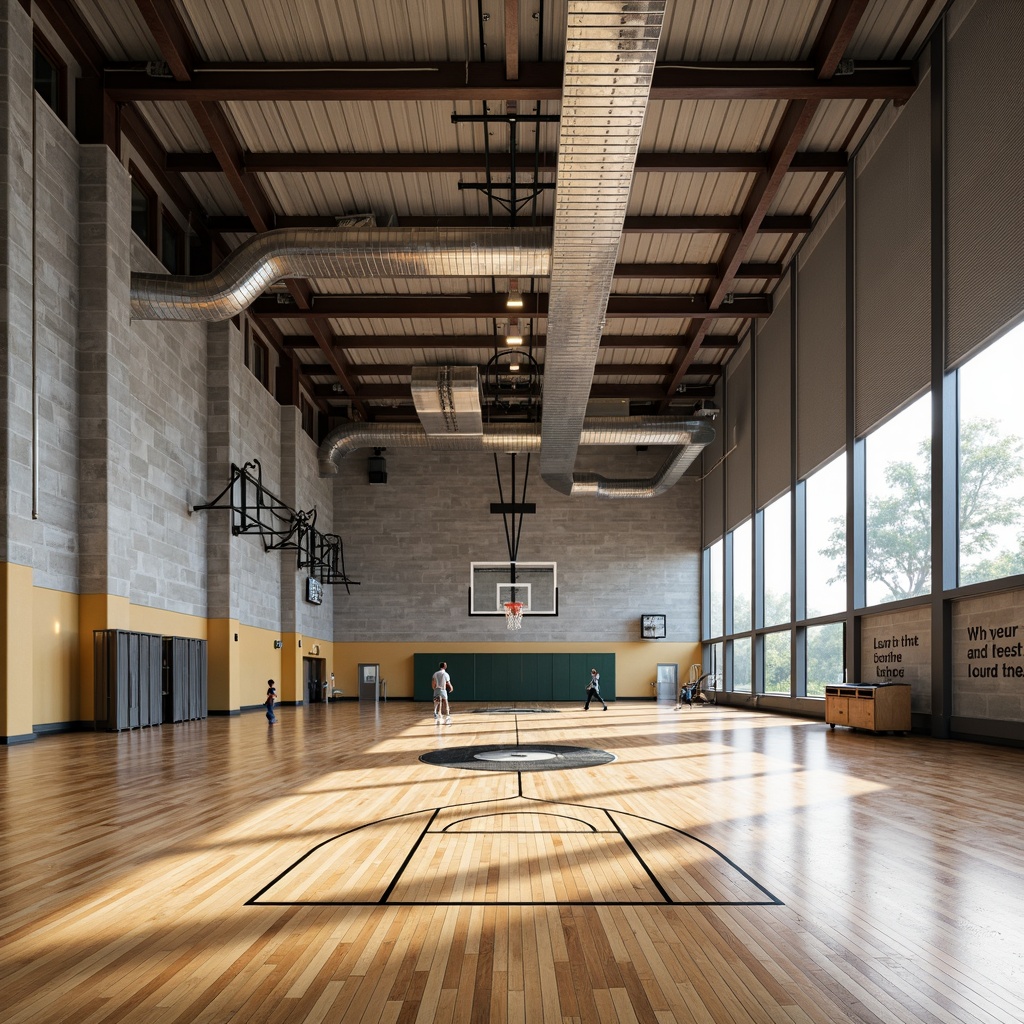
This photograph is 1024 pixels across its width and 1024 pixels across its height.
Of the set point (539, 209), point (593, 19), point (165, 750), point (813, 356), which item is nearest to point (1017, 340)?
point (593, 19)

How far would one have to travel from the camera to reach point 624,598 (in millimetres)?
36969

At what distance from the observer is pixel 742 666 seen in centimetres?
3083

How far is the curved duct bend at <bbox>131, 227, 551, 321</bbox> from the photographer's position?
17297 mm

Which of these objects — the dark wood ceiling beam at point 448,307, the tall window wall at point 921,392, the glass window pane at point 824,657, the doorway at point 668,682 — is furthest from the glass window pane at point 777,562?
the doorway at point 668,682

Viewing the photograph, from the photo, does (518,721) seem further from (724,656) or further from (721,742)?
(724,656)

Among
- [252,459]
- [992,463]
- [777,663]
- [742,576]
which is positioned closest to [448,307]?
[252,459]

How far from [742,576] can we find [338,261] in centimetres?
1801

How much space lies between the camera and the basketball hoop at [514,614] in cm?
3419

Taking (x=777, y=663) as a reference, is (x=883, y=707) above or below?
above

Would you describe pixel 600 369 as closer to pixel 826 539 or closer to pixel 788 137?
pixel 826 539

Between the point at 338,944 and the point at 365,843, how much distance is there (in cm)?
250

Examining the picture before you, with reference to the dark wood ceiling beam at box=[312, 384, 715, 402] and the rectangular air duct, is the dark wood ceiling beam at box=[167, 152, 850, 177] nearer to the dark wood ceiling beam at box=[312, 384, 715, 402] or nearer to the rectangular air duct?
the rectangular air duct

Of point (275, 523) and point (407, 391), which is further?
point (407, 391)

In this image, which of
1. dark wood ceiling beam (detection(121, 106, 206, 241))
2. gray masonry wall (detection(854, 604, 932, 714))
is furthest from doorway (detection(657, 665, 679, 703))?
dark wood ceiling beam (detection(121, 106, 206, 241))
